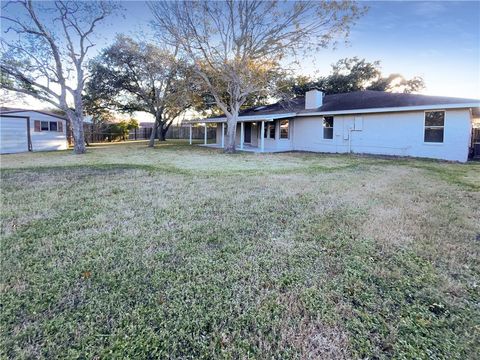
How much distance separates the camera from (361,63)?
25875 mm

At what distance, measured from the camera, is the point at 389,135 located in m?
13.6

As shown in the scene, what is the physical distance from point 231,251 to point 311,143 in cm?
1498

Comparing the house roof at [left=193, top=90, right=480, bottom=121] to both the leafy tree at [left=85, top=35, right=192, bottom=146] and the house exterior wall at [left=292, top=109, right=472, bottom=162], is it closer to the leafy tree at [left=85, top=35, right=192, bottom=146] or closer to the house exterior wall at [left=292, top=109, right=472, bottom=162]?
the house exterior wall at [left=292, top=109, right=472, bottom=162]

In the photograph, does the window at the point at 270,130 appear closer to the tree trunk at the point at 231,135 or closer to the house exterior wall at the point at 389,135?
the house exterior wall at the point at 389,135

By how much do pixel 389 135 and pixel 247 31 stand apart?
29.8ft

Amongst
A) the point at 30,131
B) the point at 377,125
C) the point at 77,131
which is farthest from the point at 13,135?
the point at 377,125

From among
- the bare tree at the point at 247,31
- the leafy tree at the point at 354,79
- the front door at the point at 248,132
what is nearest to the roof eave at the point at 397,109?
the bare tree at the point at 247,31

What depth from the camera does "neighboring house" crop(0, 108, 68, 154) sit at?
15797 millimetres

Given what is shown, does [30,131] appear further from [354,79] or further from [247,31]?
[354,79]

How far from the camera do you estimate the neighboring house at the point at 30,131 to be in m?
15.8

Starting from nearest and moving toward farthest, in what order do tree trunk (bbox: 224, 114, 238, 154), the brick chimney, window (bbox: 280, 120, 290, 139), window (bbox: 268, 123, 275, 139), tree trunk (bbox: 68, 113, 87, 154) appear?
tree trunk (bbox: 68, 113, 87, 154), tree trunk (bbox: 224, 114, 238, 154), the brick chimney, window (bbox: 280, 120, 290, 139), window (bbox: 268, 123, 275, 139)

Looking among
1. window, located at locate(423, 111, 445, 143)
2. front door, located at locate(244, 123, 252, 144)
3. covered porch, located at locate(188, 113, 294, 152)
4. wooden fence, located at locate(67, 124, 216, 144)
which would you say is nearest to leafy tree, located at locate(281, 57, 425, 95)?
front door, located at locate(244, 123, 252, 144)

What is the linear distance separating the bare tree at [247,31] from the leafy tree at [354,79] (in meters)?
11.5

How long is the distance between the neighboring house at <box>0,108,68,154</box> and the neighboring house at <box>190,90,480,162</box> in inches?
442
